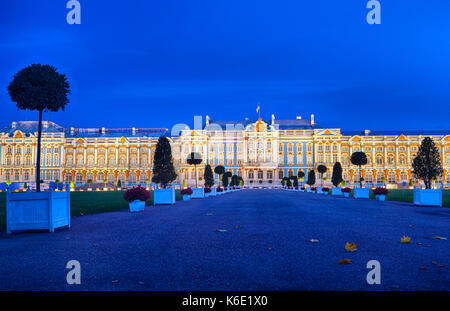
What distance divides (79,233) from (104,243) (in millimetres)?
1675

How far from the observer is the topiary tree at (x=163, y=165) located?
25.8m

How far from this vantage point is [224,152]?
269 ft

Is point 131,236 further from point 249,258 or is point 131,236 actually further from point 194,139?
point 194,139

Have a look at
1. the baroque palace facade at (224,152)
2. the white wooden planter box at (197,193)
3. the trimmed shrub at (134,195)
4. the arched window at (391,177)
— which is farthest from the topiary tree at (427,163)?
the arched window at (391,177)

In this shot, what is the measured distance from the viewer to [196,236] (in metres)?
7.61

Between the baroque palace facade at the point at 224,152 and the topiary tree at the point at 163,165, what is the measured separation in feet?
170

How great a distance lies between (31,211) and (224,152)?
73774 mm

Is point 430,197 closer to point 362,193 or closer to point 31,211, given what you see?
point 362,193

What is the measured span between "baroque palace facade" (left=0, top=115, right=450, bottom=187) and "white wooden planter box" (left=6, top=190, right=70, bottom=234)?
70.0 m

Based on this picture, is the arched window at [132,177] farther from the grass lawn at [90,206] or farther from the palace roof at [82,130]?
the grass lawn at [90,206]

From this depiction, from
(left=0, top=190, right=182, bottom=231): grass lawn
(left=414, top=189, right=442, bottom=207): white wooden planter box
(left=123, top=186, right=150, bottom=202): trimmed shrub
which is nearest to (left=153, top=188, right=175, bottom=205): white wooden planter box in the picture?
(left=0, top=190, right=182, bottom=231): grass lawn

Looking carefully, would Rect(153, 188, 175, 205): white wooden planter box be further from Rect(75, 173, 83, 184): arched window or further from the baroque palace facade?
Rect(75, 173, 83, 184): arched window
